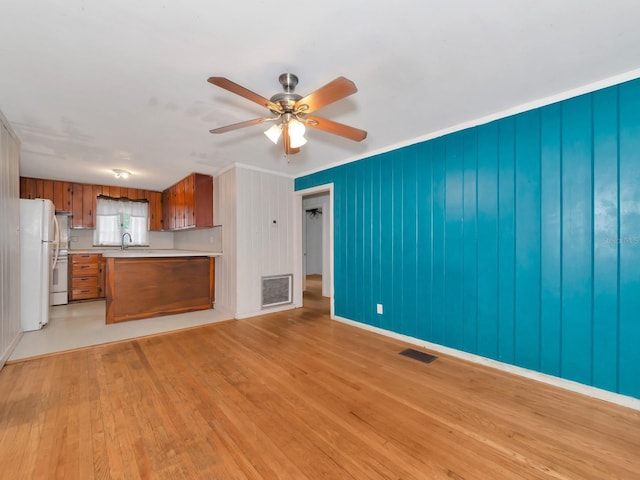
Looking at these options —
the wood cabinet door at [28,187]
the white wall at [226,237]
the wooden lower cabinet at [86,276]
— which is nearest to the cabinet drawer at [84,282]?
the wooden lower cabinet at [86,276]

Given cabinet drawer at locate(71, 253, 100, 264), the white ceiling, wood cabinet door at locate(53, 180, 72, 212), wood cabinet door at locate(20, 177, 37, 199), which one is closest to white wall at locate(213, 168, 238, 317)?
the white ceiling

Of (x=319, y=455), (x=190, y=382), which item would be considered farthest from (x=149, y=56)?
(x=319, y=455)

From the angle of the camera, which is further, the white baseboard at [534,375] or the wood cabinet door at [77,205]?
the wood cabinet door at [77,205]

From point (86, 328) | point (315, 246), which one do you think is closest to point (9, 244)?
point (86, 328)

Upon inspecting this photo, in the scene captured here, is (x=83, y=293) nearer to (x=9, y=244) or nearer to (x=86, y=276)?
(x=86, y=276)

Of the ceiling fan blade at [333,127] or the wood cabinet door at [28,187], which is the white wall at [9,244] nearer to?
the wood cabinet door at [28,187]

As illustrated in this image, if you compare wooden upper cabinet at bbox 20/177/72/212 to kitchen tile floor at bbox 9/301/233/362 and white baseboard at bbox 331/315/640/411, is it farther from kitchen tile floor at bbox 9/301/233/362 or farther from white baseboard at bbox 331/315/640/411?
white baseboard at bbox 331/315/640/411

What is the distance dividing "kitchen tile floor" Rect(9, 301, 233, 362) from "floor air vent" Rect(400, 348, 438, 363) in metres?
2.71

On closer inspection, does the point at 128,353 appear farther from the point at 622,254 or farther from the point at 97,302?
the point at 622,254

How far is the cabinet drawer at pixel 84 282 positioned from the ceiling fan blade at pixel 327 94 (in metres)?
5.98

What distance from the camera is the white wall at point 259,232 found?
4.34m

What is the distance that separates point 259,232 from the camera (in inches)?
179

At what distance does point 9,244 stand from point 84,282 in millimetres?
3103

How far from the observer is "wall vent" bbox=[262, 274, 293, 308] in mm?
4598
